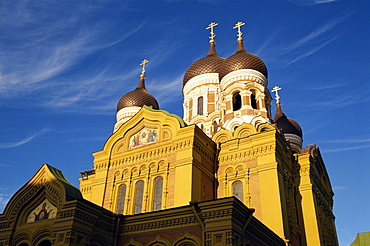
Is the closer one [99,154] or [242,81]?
[99,154]

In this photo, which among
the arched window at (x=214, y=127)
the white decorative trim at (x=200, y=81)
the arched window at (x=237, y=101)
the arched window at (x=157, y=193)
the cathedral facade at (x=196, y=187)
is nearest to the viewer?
the cathedral facade at (x=196, y=187)

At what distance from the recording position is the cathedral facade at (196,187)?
11695 mm

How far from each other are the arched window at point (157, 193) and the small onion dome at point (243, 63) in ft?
28.3

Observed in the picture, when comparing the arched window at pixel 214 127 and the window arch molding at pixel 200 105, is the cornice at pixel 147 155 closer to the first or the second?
the arched window at pixel 214 127

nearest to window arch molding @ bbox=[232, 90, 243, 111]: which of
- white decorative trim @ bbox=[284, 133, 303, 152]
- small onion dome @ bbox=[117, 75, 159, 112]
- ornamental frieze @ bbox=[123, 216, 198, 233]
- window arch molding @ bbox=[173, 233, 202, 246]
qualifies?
white decorative trim @ bbox=[284, 133, 303, 152]

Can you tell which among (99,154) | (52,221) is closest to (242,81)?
(99,154)

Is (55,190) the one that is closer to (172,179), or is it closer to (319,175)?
(172,179)

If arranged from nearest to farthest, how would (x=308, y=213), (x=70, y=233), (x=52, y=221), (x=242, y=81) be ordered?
(x=70, y=233)
(x=52, y=221)
(x=308, y=213)
(x=242, y=81)

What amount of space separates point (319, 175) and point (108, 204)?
12.0 meters

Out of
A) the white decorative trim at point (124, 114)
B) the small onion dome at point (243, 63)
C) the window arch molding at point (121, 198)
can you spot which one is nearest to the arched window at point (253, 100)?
the small onion dome at point (243, 63)

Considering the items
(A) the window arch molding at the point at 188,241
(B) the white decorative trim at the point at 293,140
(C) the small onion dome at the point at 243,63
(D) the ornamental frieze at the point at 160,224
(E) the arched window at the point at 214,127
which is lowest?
(A) the window arch molding at the point at 188,241

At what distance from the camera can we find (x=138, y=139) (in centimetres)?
1706

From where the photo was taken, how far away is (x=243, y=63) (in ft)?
70.5

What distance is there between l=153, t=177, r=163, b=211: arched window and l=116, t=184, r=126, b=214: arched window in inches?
59.7
